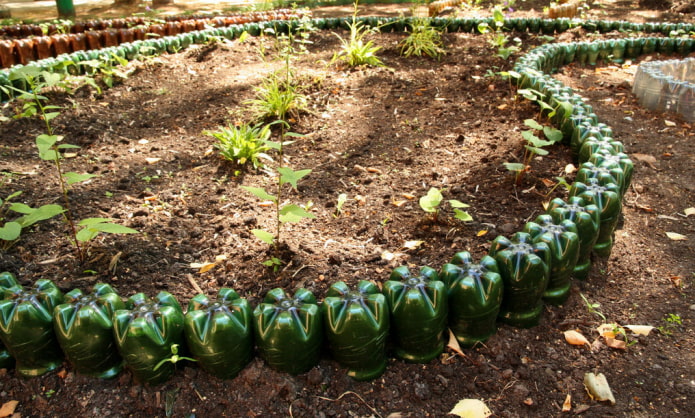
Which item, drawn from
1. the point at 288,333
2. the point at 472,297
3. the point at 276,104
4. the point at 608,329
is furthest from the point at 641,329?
the point at 276,104

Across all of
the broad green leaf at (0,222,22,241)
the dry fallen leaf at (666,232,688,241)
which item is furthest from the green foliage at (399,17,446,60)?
the broad green leaf at (0,222,22,241)

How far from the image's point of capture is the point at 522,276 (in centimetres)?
210

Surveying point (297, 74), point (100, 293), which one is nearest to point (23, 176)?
point (100, 293)

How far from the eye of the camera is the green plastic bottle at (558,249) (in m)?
2.20

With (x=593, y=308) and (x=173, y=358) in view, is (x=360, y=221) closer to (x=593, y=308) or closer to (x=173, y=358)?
(x=593, y=308)

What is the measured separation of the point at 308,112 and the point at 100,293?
2571 millimetres

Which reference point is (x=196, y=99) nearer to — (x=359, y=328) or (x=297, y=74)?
(x=297, y=74)

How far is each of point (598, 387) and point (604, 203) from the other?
0.94 meters

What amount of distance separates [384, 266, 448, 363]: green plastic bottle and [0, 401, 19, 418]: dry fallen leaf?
146 centimetres

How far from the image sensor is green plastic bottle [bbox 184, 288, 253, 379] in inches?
73.5

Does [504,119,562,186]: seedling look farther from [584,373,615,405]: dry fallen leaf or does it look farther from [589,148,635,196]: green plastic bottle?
[584,373,615,405]: dry fallen leaf

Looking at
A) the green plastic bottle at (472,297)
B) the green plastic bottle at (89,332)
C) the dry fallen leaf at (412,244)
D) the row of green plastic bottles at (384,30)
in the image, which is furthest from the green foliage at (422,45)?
the green plastic bottle at (89,332)

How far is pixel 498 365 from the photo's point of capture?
207 centimetres

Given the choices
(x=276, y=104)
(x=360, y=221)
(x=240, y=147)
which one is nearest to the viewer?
(x=360, y=221)
